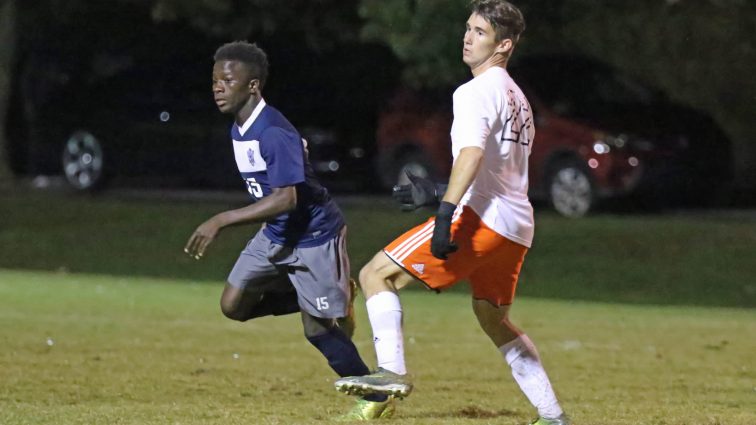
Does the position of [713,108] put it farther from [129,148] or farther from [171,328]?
[171,328]

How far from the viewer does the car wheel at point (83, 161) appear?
82.4ft

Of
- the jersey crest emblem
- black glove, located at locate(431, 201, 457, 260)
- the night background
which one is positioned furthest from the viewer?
the night background

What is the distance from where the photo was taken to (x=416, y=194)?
745 centimetres

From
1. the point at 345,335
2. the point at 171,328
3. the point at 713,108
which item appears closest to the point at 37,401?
the point at 345,335

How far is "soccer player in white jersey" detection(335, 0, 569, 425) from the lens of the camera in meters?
7.38

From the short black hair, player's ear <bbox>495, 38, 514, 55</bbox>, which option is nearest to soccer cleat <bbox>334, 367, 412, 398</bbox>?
player's ear <bbox>495, 38, 514, 55</bbox>

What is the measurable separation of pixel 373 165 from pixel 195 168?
2814 millimetres

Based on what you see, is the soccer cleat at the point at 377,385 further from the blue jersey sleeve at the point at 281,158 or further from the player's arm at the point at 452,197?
the blue jersey sleeve at the point at 281,158

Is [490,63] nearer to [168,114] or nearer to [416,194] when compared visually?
[416,194]

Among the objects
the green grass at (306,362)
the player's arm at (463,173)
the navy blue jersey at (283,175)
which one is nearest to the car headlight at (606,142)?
the green grass at (306,362)

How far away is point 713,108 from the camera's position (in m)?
22.7

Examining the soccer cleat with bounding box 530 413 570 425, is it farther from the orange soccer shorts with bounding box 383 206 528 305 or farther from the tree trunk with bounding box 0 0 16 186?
the tree trunk with bounding box 0 0 16 186

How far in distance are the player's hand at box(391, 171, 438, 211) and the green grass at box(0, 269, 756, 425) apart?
1318 mm

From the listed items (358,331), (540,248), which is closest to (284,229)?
(358,331)
